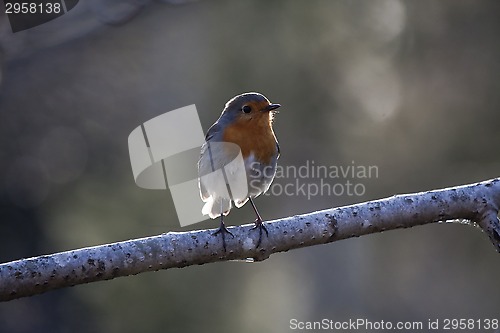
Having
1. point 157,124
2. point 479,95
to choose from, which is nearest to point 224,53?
point 157,124

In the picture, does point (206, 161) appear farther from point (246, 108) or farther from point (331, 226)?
point (331, 226)

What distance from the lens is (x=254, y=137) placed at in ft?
15.0

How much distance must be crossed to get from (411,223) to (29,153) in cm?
468

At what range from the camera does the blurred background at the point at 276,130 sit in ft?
21.4

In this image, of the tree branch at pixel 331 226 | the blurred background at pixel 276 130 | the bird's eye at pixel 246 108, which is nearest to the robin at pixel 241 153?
the bird's eye at pixel 246 108

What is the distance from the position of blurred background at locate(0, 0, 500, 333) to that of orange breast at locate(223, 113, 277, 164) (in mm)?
1989

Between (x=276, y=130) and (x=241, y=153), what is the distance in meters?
5.27

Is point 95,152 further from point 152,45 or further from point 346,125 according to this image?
point 346,125

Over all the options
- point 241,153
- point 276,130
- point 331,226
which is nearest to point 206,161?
point 241,153

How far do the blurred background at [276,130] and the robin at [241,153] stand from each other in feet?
6.05

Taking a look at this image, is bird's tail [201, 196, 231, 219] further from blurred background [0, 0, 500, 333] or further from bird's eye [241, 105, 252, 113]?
blurred background [0, 0, 500, 333]

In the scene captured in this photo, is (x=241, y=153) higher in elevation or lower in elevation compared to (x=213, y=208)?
higher

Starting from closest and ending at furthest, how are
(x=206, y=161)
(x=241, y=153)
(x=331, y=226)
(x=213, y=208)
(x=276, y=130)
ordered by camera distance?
(x=331, y=226)
(x=241, y=153)
(x=206, y=161)
(x=213, y=208)
(x=276, y=130)

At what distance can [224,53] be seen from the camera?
8203mm
